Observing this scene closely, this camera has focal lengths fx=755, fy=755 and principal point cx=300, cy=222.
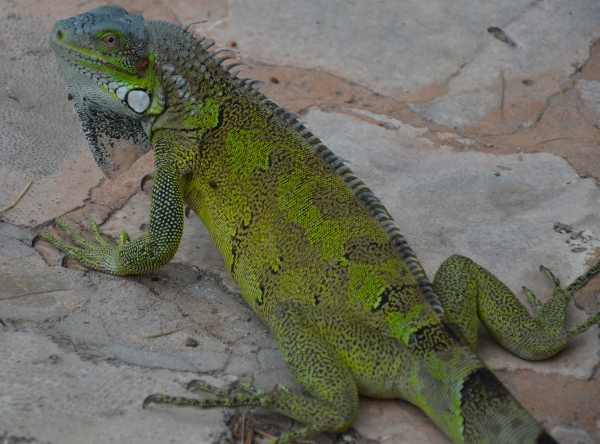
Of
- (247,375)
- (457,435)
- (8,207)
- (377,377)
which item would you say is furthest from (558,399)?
(8,207)

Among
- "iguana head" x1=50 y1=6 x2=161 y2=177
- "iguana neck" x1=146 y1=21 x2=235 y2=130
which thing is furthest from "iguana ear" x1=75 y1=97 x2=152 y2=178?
"iguana neck" x1=146 y1=21 x2=235 y2=130

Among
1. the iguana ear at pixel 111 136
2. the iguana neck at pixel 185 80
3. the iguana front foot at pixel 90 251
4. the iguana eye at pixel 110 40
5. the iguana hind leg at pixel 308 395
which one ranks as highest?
the iguana eye at pixel 110 40

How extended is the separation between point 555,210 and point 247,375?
8.69 feet

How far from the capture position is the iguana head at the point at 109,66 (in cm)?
455

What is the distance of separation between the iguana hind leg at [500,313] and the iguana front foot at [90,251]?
2.02m

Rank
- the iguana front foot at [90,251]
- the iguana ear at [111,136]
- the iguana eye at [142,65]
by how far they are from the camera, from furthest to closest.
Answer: the iguana ear at [111,136] < the iguana front foot at [90,251] < the iguana eye at [142,65]

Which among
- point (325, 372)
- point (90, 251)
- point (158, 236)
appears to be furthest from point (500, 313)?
point (90, 251)

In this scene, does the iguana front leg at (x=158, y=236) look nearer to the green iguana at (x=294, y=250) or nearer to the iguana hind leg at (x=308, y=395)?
the green iguana at (x=294, y=250)

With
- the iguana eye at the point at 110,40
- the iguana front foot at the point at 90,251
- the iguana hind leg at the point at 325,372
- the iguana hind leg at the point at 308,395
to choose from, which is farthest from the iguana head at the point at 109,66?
the iguana hind leg at the point at 308,395

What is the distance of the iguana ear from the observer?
4910mm

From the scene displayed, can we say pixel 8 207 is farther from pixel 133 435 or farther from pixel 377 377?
pixel 377 377

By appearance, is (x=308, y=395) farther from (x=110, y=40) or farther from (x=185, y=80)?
(x=110, y=40)

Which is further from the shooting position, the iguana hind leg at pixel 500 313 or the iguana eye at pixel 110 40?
the iguana eye at pixel 110 40

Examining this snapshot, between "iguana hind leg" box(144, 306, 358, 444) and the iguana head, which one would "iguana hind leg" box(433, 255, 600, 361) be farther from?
the iguana head
